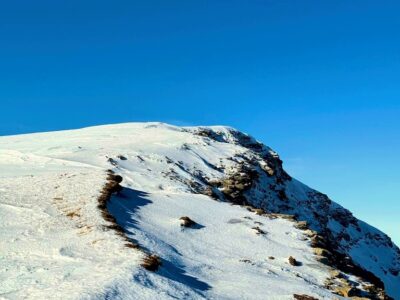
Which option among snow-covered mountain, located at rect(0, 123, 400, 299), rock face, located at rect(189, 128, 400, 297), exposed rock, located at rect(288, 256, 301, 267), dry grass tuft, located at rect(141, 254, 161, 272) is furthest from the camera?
rock face, located at rect(189, 128, 400, 297)

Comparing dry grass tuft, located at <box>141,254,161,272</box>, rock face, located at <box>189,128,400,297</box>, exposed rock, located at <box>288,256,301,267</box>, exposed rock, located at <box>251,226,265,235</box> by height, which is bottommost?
dry grass tuft, located at <box>141,254,161,272</box>

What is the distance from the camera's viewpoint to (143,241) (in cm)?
2648

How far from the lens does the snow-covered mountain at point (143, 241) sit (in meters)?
19.5

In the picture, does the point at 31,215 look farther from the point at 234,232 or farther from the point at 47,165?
the point at 47,165

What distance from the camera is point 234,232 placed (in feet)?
111

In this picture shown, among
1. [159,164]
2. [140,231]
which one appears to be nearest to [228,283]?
[140,231]

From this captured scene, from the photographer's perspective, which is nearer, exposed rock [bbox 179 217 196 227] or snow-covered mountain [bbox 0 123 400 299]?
snow-covered mountain [bbox 0 123 400 299]

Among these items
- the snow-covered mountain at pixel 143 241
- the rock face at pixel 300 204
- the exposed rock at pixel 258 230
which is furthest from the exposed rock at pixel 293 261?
the rock face at pixel 300 204

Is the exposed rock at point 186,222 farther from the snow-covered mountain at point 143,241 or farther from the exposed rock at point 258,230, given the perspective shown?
the exposed rock at point 258,230

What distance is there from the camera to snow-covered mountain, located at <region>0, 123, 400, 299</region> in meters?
19.5

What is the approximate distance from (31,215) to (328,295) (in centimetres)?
1732

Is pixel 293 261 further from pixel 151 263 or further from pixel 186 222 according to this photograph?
pixel 151 263

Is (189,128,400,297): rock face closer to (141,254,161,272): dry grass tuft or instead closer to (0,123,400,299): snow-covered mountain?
(0,123,400,299): snow-covered mountain

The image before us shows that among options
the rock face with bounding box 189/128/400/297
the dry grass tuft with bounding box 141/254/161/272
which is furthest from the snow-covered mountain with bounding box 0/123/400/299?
the rock face with bounding box 189/128/400/297
